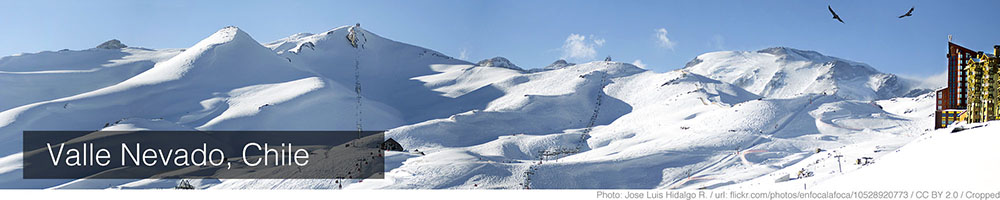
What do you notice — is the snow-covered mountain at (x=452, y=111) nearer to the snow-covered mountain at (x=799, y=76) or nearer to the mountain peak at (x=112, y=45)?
the mountain peak at (x=112, y=45)

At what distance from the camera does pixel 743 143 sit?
161 ft

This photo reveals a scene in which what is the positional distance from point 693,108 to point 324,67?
47599 mm

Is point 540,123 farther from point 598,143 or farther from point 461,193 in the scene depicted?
point 461,193

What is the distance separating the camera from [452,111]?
7388cm

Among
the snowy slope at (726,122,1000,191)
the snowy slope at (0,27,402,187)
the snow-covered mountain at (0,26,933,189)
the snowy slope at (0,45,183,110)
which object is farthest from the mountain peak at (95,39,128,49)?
the snowy slope at (726,122,1000,191)

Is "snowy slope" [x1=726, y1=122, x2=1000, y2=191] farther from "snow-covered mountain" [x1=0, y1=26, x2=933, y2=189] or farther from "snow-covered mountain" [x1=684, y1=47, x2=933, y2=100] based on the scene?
"snow-covered mountain" [x1=684, y1=47, x2=933, y2=100]

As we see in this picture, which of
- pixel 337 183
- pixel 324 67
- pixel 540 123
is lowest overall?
pixel 337 183

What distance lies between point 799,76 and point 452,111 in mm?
88732

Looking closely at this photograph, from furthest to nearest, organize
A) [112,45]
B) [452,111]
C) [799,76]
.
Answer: [799,76] → [112,45] → [452,111]

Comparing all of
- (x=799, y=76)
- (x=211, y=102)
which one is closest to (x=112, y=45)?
(x=211, y=102)

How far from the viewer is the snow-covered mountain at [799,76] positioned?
5157 inches

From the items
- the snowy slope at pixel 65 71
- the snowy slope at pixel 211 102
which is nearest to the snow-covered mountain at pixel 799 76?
the snowy slope at pixel 211 102

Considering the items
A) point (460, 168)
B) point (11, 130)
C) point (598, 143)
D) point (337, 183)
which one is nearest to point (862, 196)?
point (460, 168)

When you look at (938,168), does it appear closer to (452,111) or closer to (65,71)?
(452,111)
